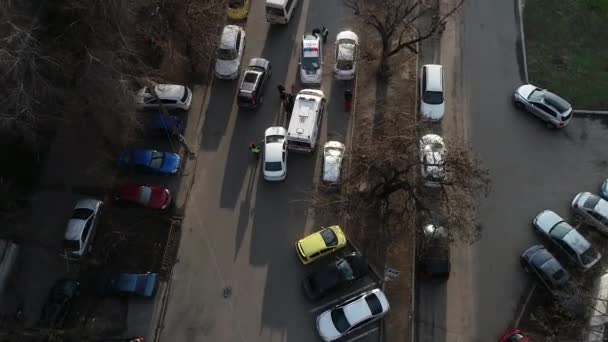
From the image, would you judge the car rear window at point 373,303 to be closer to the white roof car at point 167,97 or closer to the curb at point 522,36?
the white roof car at point 167,97

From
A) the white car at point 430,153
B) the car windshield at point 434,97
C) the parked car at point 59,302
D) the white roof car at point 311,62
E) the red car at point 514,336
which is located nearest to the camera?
the red car at point 514,336

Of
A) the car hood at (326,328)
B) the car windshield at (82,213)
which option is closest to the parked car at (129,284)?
the car windshield at (82,213)

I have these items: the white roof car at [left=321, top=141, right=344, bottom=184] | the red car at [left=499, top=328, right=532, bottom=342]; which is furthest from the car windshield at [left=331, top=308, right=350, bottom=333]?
the red car at [left=499, top=328, right=532, bottom=342]

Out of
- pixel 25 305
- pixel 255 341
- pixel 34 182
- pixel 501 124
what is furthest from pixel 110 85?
pixel 501 124

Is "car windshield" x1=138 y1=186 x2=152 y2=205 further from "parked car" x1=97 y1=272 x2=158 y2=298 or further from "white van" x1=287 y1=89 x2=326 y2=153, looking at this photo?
"white van" x1=287 y1=89 x2=326 y2=153

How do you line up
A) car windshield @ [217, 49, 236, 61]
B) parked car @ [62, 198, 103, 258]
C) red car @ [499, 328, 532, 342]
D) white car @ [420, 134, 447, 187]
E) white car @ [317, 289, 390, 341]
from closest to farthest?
red car @ [499, 328, 532, 342], white car @ [317, 289, 390, 341], parked car @ [62, 198, 103, 258], white car @ [420, 134, 447, 187], car windshield @ [217, 49, 236, 61]

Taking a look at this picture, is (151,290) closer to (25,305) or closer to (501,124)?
(25,305)

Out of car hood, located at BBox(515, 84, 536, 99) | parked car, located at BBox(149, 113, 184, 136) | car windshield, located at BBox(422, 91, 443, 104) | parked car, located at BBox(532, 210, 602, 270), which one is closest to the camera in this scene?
parked car, located at BBox(532, 210, 602, 270)
